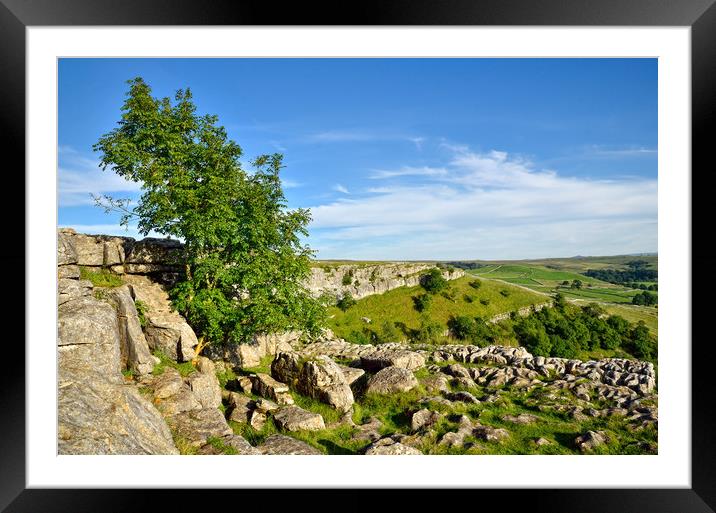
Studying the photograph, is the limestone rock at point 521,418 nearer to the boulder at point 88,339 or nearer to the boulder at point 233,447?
the boulder at point 233,447

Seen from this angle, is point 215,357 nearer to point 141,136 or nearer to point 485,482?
point 141,136

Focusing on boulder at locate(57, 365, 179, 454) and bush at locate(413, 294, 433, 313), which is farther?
bush at locate(413, 294, 433, 313)

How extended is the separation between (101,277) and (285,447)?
659cm

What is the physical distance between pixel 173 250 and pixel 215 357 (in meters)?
3.25

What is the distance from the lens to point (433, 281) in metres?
45.1

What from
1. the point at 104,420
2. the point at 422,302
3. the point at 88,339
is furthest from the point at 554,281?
the point at 104,420

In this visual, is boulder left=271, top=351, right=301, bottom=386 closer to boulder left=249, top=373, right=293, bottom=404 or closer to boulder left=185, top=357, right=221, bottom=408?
boulder left=249, top=373, right=293, bottom=404

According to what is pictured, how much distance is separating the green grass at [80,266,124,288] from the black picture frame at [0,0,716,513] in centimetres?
580

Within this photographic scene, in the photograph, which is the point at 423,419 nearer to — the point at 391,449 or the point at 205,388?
the point at 391,449

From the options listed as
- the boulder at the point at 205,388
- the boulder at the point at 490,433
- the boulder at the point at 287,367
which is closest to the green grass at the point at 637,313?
the boulder at the point at 490,433

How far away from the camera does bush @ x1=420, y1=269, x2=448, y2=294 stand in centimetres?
4456

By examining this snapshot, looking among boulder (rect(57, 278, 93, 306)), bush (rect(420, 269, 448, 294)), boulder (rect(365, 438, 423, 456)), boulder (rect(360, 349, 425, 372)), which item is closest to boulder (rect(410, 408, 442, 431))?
boulder (rect(365, 438, 423, 456))

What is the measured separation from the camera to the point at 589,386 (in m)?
10.6
